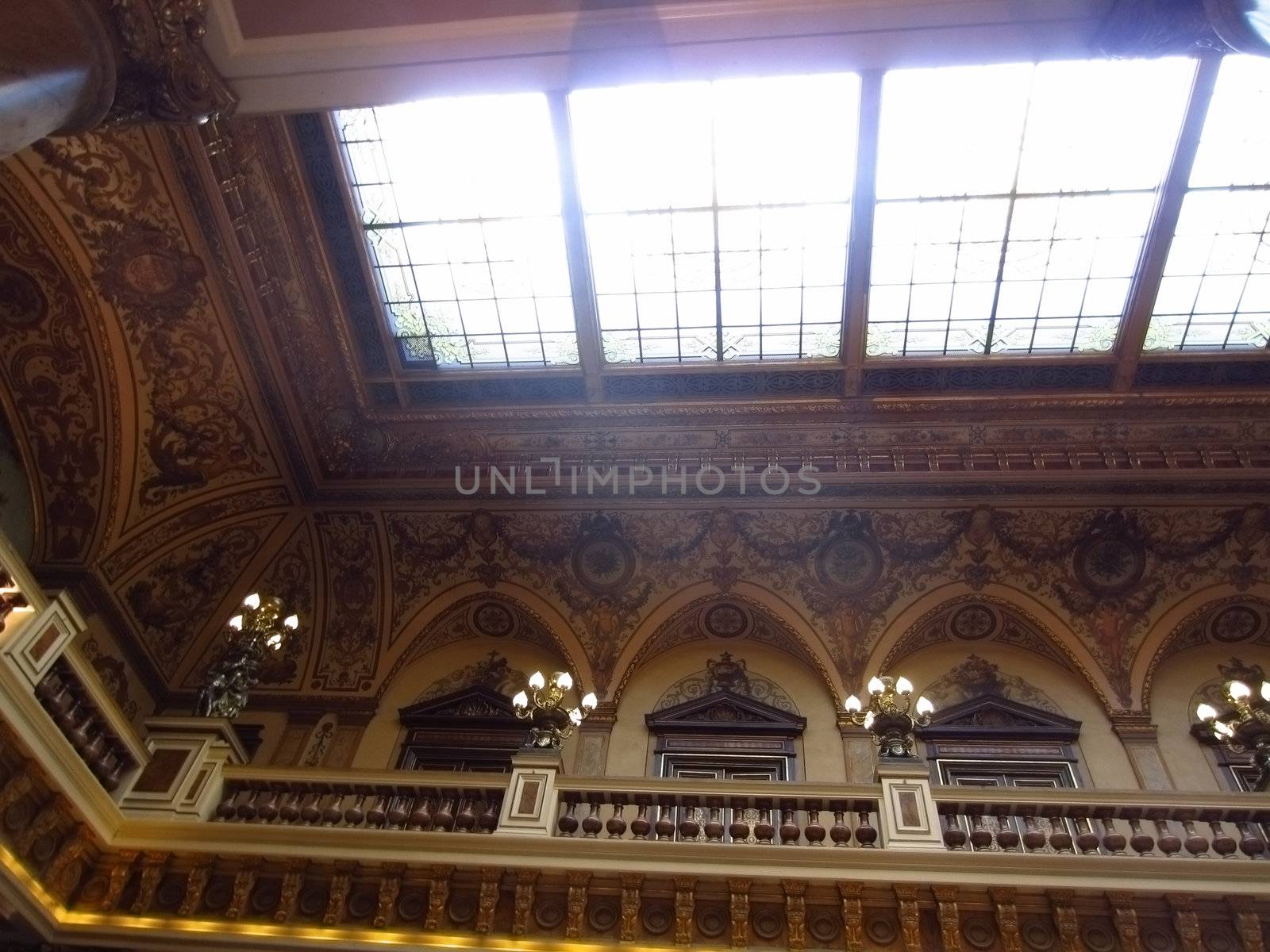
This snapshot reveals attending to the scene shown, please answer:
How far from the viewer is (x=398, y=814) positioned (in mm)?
6805

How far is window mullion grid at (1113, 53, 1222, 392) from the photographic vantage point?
790 centimetres

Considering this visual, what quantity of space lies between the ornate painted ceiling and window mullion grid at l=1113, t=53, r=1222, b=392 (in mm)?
376

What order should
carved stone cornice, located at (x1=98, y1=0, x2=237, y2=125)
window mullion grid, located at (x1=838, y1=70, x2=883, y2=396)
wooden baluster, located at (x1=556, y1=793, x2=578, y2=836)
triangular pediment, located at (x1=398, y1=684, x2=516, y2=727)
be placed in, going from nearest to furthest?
carved stone cornice, located at (x1=98, y1=0, x2=237, y2=125), wooden baluster, located at (x1=556, y1=793, x2=578, y2=836), window mullion grid, located at (x1=838, y1=70, x2=883, y2=396), triangular pediment, located at (x1=398, y1=684, x2=516, y2=727)

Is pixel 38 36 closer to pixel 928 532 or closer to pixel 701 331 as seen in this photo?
pixel 701 331

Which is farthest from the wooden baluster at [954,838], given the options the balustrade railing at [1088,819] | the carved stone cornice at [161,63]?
the carved stone cornice at [161,63]

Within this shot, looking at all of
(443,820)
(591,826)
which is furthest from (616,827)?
(443,820)

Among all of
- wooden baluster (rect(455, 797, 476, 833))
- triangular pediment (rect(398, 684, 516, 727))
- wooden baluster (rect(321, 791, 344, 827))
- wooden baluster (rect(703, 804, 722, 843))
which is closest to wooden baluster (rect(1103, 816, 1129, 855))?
wooden baluster (rect(703, 804, 722, 843))

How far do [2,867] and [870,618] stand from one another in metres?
7.56

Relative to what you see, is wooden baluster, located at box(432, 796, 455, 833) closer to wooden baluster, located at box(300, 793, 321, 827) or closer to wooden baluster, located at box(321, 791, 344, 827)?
wooden baluster, located at box(321, 791, 344, 827)

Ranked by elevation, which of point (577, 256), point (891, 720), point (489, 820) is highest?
point (577, 256)

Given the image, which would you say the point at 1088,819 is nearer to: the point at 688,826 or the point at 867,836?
the point at 867,836

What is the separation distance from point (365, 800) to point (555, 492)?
12.5 feet

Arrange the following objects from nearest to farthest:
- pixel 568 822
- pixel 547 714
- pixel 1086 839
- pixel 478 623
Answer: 1. pixel 1086 839
2. pixel 568 822
3. pixel 547 714
4. pixel 478 623

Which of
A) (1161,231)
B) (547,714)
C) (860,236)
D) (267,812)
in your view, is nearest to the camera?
(267,812)
